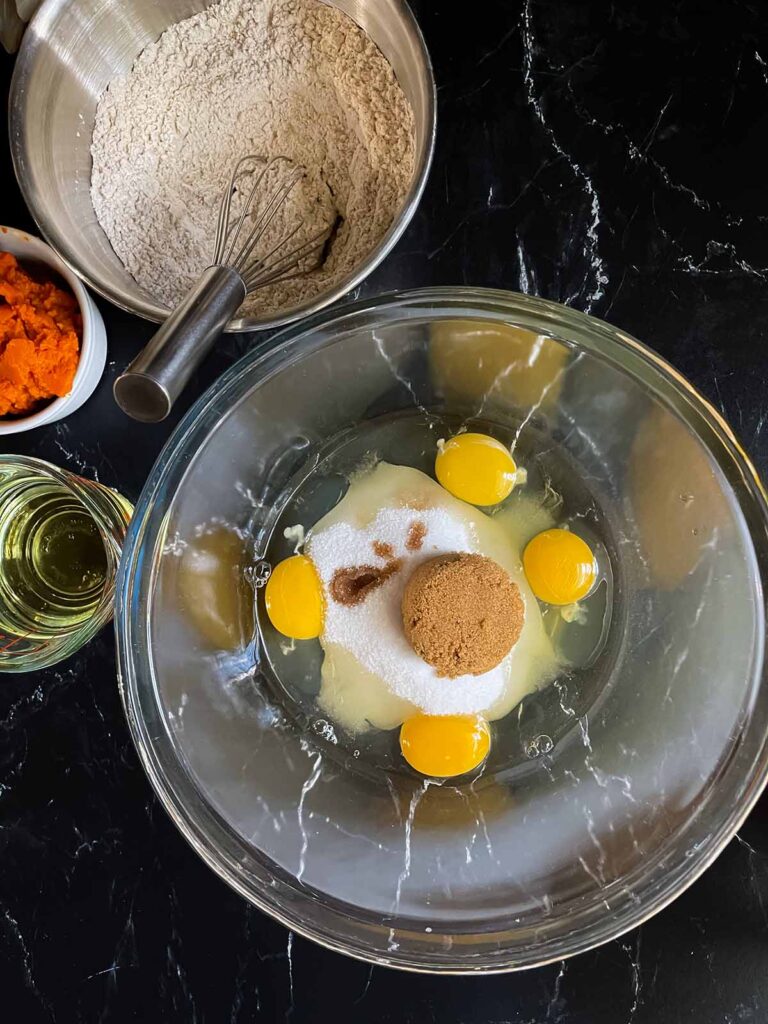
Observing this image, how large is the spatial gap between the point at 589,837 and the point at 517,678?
0.22m

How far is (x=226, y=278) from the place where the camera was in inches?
34.9

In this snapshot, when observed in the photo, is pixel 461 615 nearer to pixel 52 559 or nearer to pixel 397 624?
pixel 397 624

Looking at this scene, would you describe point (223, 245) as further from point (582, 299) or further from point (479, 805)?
point (479, 805)

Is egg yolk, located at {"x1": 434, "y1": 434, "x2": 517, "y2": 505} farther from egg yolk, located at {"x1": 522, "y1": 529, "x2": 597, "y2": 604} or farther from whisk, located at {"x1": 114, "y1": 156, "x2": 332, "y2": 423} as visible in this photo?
whisk, located at {"x1": 114, "y1": 156, "x2": 332, "y2": 423}

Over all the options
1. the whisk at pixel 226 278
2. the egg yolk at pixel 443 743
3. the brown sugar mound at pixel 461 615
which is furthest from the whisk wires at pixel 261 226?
the egg yolk at pixel 443 743

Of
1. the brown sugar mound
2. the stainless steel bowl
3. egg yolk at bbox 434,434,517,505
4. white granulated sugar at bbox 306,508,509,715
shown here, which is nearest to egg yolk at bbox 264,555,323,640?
white granulated sugar at bbox 306,508,509,715

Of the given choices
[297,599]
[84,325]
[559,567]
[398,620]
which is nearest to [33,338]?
[84,325]

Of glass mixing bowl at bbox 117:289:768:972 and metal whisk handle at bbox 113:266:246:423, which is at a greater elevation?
metal whisk handle at bbox 113:266:246:423

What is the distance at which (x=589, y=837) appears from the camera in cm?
107

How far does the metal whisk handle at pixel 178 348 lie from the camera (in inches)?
32.3

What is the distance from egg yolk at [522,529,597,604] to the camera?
1.08 m

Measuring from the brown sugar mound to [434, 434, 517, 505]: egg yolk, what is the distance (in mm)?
97

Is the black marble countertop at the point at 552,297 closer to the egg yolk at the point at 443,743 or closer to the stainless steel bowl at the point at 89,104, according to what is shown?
the stainless steel bowl at the point at 89,104

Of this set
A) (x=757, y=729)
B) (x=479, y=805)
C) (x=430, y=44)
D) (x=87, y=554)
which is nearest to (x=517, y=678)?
(x=479, y=805)
